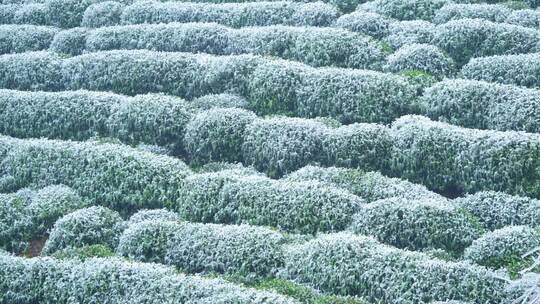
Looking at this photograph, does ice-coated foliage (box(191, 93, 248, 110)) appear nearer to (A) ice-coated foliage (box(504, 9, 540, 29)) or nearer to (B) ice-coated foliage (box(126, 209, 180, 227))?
(B) ice-coated foliage (box(126, 209, 180, 227))

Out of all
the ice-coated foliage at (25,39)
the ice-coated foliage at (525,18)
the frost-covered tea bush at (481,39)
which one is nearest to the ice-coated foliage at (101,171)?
the ice-coated foliage at (25,39)

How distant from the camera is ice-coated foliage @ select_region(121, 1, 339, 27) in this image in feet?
82.8

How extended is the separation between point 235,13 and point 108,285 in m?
14.2

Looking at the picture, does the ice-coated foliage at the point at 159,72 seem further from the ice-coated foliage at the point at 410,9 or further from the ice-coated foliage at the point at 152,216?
the ice-coated foliage at the point at 152,216

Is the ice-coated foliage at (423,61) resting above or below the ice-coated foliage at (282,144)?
above

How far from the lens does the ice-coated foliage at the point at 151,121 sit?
2014 cm

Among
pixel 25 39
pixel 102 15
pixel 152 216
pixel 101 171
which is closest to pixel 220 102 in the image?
pixel 101 171

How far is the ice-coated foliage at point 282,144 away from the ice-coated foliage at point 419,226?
336 cm

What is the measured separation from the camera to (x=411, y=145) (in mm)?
17766

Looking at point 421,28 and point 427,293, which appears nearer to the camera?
point 427,293

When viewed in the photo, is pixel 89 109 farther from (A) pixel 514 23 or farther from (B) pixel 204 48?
(A) pixel 514 23

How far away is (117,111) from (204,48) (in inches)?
180

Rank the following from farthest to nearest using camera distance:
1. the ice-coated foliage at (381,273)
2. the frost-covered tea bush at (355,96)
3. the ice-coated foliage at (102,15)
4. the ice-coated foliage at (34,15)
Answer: the ice-coated foliage at (34,15) → the ice-coated foliage at (102,15) → the frost-covered tea bush at (355,96) → the ice-coated foliage at (381,273)

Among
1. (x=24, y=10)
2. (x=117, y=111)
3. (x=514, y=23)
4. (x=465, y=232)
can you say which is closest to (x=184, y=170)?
(x=117, y=111)
